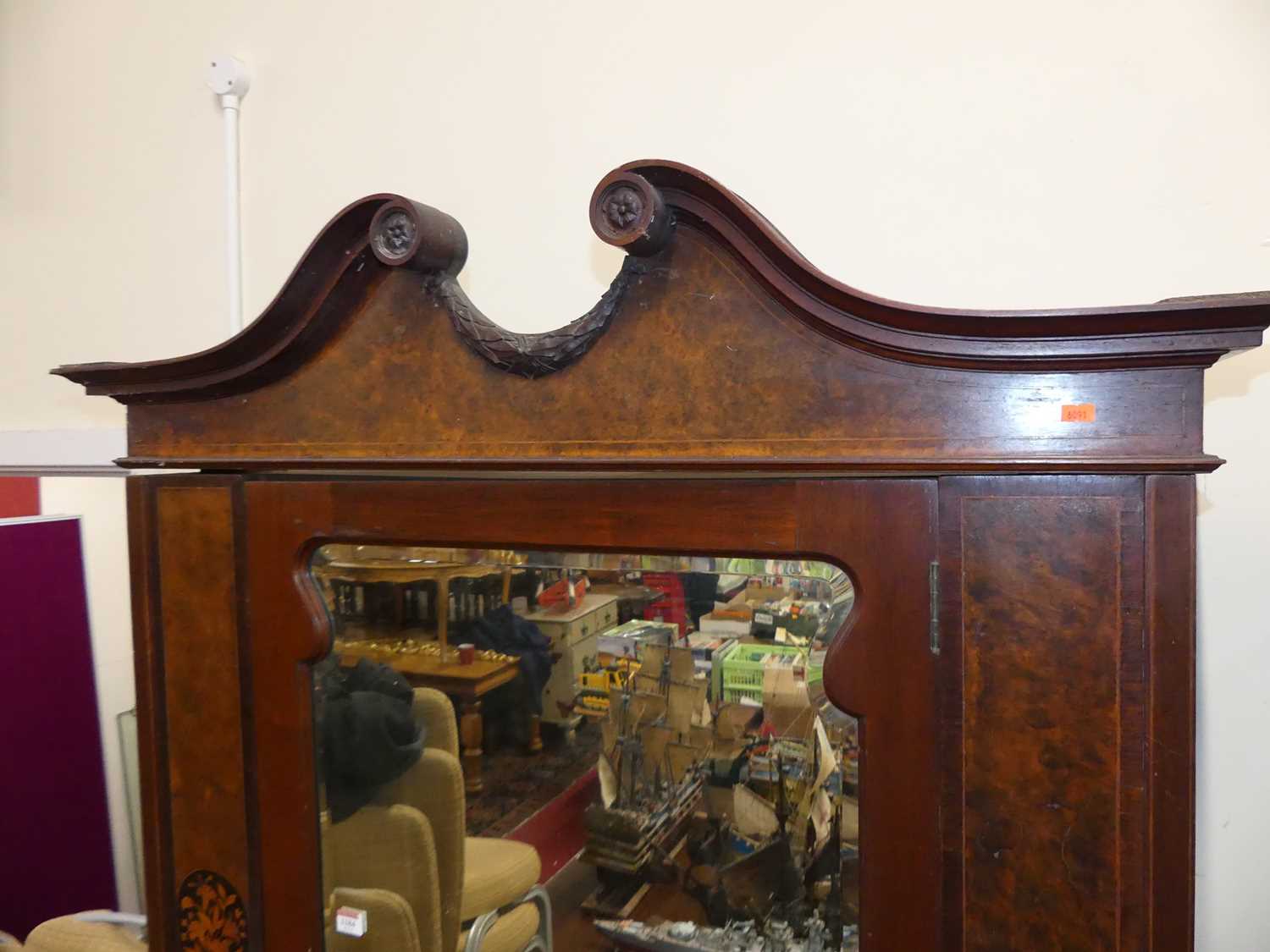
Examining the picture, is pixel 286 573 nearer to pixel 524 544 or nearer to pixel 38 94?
pixel 524 544

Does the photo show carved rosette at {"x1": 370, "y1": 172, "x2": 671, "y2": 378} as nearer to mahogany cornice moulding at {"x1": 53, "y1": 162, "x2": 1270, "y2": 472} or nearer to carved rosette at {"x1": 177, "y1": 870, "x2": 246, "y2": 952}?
mahogany cornice moulding at {"x1": 53, "y1": 162, "x2": 1270, "y2": 472}

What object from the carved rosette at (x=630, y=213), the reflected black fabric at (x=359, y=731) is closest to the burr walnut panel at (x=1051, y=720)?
the carved rosette at (x=630, y=213)

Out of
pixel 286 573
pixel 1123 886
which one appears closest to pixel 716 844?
pixel 1123 886

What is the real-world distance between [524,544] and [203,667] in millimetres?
383

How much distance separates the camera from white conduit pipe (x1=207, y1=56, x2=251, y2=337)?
1335 mm

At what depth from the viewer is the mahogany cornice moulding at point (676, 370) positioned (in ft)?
1.93

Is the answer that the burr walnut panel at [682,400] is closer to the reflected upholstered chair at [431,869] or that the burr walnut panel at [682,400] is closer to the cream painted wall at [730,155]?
the reflected upholstered chair at [431,869]

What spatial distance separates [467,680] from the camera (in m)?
0.82

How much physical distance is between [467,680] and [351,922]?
27cm

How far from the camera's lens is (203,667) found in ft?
2.85

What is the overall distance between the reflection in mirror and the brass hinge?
0.07 meters

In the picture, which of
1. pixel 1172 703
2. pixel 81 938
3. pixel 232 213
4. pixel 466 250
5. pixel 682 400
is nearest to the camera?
pixel 1172 703

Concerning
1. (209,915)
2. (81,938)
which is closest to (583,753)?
(209,915)

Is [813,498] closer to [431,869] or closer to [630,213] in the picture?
[630,213]
